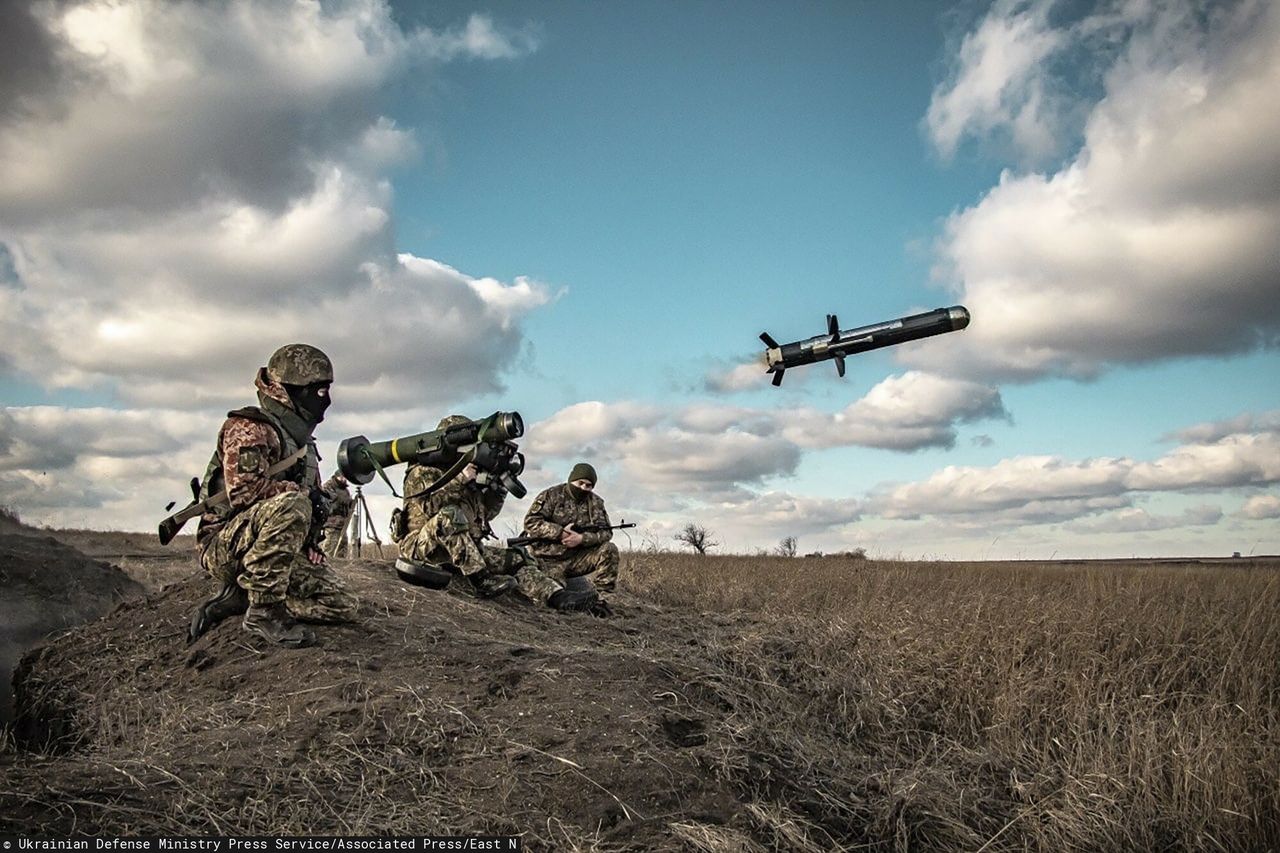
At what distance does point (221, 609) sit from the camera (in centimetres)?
726

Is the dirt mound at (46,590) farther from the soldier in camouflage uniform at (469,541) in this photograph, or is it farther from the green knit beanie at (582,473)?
the green knit beanie at (582,473)

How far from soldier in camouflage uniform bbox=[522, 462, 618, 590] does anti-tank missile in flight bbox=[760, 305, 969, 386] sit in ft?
9.98

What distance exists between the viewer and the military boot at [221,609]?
23.8 feet

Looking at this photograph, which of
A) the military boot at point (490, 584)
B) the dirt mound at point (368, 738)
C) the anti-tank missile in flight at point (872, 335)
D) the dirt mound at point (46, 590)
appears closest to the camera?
the dirt mound at point (368, 738)

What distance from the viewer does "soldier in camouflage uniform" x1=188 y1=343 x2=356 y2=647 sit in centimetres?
682

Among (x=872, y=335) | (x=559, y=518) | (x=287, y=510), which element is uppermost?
(x=872, y=335)

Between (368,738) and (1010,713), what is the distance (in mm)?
4887

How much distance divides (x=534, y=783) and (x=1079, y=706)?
473 cm

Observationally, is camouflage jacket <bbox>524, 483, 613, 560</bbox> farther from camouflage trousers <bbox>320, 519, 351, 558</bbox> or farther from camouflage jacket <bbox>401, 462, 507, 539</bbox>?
camouflage trousers <bbox>320, 519, 351, 558</bbox>

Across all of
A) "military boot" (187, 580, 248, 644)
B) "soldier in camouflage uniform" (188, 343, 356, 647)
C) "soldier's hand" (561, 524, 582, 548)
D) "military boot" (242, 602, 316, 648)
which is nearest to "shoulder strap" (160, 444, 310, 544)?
"soldier in camouflage uniform" (188, 343, 356, 647)

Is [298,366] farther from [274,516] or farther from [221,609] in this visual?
[221,609]

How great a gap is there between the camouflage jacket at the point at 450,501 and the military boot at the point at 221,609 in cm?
336

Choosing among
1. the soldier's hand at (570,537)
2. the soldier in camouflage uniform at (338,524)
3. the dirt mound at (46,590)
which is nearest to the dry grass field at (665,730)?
the soldier's hand at (570,537)

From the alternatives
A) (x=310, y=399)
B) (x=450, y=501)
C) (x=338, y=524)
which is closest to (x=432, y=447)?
(x=310, y=399)
